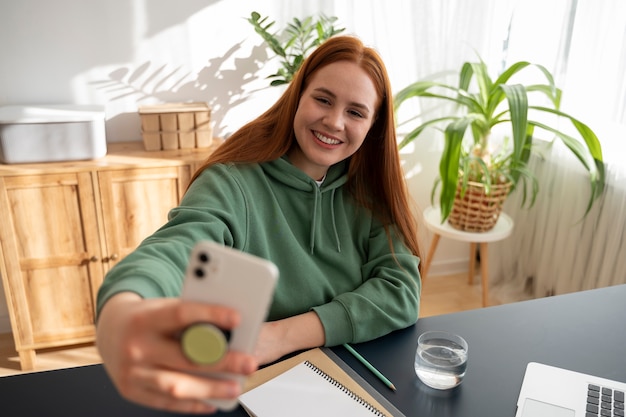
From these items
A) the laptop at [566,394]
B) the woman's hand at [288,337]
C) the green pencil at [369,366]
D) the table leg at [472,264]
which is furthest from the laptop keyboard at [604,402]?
the table leg at [472,264]

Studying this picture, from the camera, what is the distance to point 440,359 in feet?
3.39

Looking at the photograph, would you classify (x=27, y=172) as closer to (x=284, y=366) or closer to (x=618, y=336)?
(x=284, y=366)

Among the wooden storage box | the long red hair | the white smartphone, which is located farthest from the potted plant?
the white smartphone

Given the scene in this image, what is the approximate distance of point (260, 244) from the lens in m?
1.25

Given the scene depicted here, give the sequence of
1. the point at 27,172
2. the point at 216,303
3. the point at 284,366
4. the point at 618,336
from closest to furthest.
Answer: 1. the point at 216,303
2. the point at 284,366
3. the point at 618,336
4. the point at 27,172

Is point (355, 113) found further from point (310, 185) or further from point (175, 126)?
point (175, 126)

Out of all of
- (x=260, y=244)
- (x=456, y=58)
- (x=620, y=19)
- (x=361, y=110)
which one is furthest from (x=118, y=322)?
(x=456, y=58)

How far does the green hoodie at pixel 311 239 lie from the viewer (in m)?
1.12

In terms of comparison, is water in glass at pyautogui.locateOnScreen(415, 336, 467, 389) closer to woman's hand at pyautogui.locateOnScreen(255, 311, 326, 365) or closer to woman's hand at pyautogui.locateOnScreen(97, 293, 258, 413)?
woman's hand at pyautogui.locateOnScreen(255, 311, 326, 365)

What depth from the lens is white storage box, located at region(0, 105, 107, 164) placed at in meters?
2.09

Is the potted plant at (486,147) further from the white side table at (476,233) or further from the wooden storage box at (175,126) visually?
the wooden storage box at (175,126)

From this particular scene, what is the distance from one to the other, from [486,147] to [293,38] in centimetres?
97

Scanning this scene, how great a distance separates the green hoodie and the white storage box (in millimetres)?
1125

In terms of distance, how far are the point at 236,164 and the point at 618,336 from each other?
92 cm
